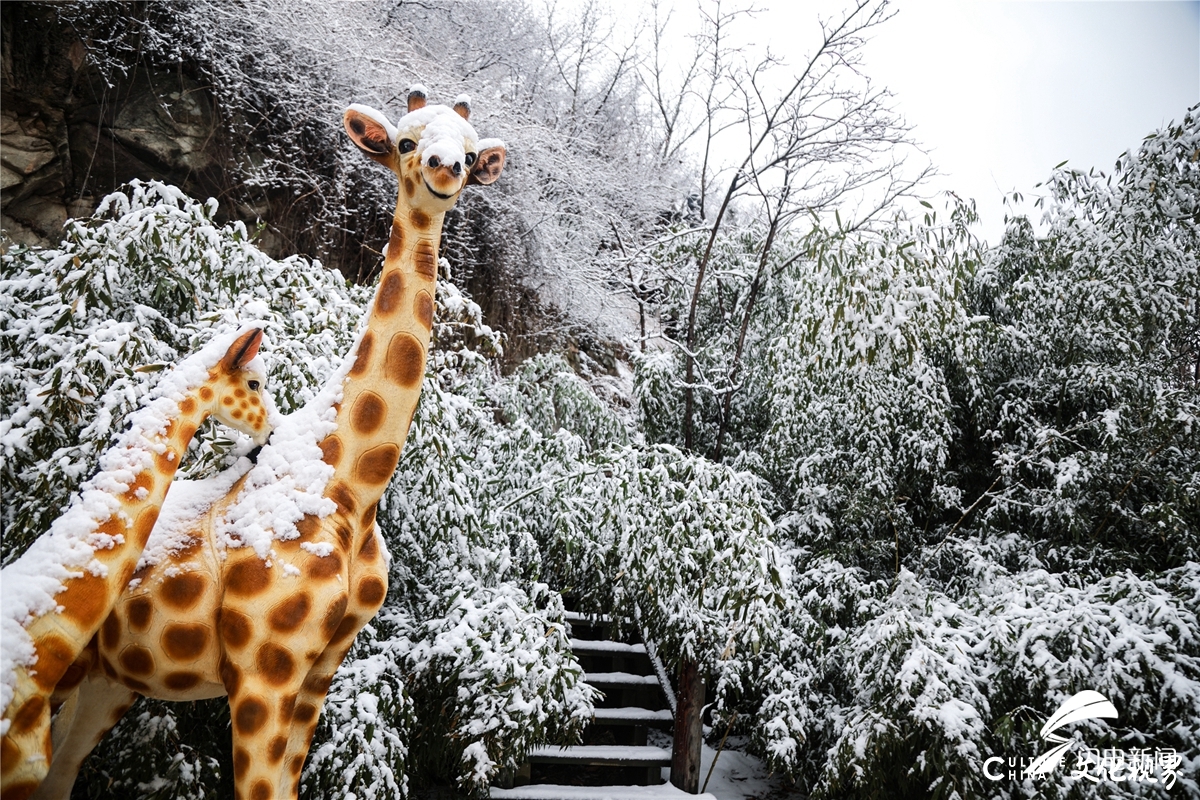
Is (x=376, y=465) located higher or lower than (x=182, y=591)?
higher

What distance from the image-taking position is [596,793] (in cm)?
387

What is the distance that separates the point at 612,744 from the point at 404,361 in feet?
11.0

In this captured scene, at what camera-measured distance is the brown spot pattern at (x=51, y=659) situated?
1.41m

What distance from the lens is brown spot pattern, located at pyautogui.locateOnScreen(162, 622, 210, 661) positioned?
64.6 inches

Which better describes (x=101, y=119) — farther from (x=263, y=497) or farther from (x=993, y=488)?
(x=993, y=488)

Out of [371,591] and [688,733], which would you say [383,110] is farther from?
[688,733]

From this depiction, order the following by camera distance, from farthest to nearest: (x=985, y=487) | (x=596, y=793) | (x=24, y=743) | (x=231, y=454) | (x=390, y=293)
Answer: (x=985, y=487) → (x=596, y=793) → (x=231, y=454) → (x=390, y=293) → (x=24, y=743)

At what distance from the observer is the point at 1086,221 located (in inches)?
174

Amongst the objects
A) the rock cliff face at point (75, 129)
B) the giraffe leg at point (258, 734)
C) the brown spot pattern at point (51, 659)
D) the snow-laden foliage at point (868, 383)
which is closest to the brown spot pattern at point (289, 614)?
the giraffe leg at point (258, 734)

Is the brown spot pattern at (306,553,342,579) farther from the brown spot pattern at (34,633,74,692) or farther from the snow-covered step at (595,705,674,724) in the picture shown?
the snow-covered step at (595,705,674,724)

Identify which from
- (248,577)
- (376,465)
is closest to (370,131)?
(376,465)

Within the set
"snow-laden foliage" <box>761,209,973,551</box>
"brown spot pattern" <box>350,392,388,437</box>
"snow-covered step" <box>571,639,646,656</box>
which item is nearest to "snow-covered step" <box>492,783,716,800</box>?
"snow-covered step" <box>571,639,646,656</box>

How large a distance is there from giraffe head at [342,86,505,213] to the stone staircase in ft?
8.77

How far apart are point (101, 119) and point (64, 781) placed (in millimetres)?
3917
